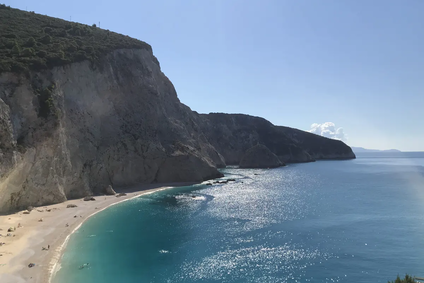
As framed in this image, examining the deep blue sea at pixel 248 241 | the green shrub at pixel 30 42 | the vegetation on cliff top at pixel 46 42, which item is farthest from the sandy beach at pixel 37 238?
the green shrub at pixel 30 42

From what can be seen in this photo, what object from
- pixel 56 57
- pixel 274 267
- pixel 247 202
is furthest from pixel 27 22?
pixel 274 267

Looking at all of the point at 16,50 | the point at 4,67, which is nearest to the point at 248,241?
the point at 4,67

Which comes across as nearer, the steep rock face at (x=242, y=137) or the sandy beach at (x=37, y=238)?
the sandy beach at (x=37, y=238)

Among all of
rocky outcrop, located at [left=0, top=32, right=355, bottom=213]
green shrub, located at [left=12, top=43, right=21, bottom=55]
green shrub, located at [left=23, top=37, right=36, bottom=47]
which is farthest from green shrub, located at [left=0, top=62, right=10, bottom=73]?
green shrub, located at [left=23, top=37, right=36, bottom=47]

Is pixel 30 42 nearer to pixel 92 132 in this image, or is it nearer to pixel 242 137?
pixel 92 132

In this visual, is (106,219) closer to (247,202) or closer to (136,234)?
(136,234)

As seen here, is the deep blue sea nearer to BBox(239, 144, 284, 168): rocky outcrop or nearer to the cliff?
the cliff

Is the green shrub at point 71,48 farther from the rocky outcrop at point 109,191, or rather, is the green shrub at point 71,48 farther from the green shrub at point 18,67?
the rocky outcrop at point 109,191
